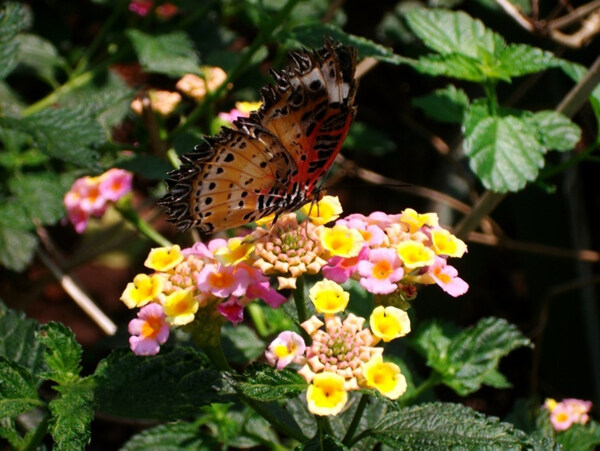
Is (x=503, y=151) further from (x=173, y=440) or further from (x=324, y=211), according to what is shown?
(x=173, y=440)

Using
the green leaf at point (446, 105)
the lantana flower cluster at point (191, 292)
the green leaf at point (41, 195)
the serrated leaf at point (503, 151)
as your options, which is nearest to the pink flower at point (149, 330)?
the lantana flower cluster at point (191, 292)

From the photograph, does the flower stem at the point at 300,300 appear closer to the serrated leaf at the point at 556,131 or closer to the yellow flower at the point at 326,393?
the yellow flower at the point at 326,393

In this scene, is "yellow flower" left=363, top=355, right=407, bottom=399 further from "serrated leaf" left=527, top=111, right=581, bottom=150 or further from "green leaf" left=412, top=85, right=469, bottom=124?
"green leaf" left=412, top=85, right=469, bottom=124

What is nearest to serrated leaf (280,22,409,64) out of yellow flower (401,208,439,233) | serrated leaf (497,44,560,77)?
serrated leaf (497,44,560,77)

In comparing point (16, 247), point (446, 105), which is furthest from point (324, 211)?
point (16, 247)

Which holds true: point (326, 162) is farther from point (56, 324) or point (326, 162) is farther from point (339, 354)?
point (56, 324)
